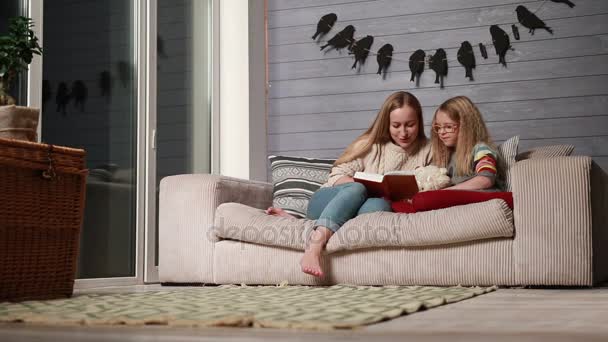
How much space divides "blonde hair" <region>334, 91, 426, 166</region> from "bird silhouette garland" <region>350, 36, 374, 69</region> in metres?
0.97

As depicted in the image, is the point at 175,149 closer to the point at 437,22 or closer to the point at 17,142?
the point at 437,22

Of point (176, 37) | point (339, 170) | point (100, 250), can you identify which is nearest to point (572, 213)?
point (339, 170)

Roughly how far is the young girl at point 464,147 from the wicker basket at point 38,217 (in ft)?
4.69

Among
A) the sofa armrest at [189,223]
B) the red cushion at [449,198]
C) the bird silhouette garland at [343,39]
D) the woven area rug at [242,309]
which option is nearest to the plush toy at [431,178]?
the red cushion at [449,198]

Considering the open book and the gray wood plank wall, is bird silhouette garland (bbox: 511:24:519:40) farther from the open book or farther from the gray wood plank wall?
the open book

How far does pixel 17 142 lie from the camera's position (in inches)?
93.9

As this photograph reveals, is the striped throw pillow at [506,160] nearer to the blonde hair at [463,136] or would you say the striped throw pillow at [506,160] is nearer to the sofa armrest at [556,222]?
the blonde hair at [463,136]

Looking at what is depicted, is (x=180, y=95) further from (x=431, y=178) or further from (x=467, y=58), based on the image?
(x=431, y=178)

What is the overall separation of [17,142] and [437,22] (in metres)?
2.61

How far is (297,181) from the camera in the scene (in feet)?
12.3

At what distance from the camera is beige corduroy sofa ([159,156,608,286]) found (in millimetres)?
2725

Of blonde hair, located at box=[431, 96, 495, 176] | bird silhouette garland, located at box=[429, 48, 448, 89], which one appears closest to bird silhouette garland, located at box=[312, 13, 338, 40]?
bird silhouette garland, located at box=[429, 48, 448, 89]

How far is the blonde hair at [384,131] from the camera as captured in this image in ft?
11.4

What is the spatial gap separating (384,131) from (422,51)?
0.95 m
